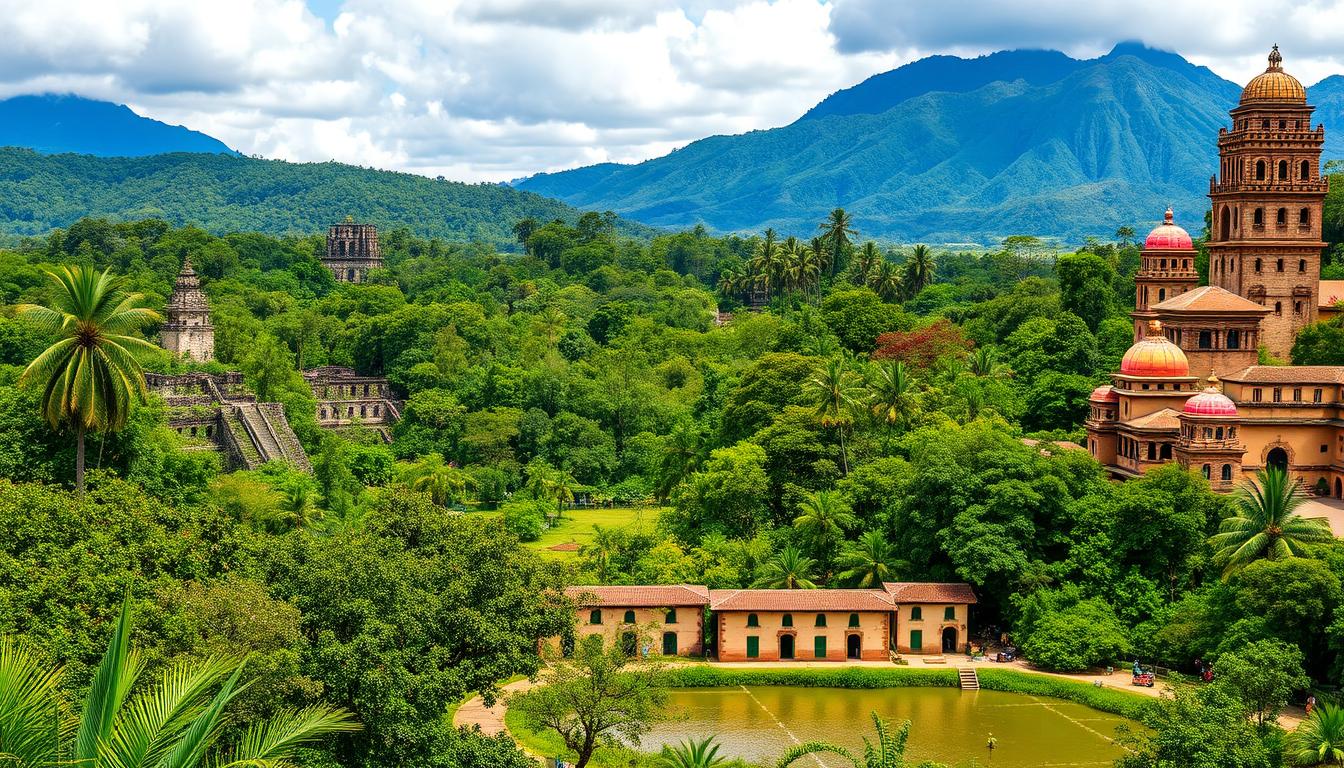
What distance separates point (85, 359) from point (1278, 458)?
1280 inches

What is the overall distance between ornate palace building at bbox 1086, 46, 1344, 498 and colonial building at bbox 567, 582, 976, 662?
8.18 meters

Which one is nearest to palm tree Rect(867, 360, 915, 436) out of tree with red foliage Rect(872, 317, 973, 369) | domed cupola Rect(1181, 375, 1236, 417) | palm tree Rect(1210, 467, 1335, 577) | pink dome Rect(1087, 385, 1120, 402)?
pink dome Rect(1087, 385, 1120, 402)

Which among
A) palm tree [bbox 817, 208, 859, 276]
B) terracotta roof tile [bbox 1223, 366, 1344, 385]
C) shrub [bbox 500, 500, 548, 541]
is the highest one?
palm tree [bbox 817, 208, 859, 276]

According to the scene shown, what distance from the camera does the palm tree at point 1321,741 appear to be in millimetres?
29258

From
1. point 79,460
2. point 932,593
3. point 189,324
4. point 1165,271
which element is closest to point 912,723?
point 932,593

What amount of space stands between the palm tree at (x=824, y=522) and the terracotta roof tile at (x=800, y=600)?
339 centimetres

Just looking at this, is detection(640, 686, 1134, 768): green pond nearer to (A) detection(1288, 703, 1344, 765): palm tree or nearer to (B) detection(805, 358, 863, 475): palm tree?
(A) detection(1288, 703, 1344, 765): palm tree

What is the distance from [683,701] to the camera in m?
36.6

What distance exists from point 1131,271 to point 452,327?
1539 inches

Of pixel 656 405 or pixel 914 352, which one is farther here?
pixel 656 405

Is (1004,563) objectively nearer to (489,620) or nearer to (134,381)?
(489,620)

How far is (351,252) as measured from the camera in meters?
144

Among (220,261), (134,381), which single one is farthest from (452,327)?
(134,381)

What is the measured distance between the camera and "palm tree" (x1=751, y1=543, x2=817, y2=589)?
42.3 meters
